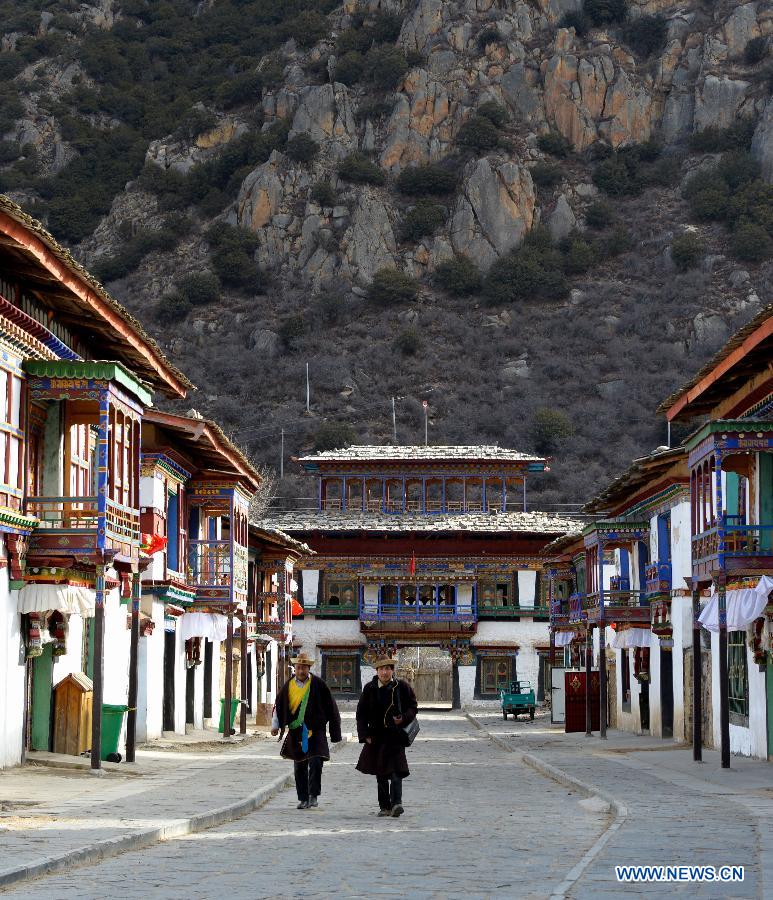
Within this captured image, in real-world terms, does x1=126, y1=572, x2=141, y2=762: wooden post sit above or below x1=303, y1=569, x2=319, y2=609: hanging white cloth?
below

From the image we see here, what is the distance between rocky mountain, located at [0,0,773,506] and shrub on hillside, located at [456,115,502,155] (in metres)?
0.26

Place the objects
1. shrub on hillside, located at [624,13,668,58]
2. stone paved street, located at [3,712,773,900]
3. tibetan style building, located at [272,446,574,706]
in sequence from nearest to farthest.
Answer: stone paved street, located at [3,712,773,900]
tibetan style building, located at [272,446,574,706]
shrub on hillside, located at [624,13,668,58]

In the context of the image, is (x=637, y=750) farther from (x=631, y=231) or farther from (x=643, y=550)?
(x=631, y=231)

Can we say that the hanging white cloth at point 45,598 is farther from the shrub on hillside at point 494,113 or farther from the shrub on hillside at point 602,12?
the shrub on hillside at point 602,12

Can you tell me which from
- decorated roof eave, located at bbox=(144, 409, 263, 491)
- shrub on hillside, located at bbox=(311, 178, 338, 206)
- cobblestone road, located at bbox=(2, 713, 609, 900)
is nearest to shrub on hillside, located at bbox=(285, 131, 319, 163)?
shrub on hillside, located at bbox=(311, 178, 338, 206)

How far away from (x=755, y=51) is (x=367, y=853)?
417 ft

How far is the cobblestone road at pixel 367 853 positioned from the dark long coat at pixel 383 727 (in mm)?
594

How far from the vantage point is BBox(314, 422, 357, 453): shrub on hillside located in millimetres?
99325

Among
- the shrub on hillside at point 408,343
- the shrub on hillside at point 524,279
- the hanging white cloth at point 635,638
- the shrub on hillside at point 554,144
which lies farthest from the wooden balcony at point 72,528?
the shrub on hillside at point 554,144

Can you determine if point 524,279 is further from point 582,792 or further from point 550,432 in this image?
point 582,792

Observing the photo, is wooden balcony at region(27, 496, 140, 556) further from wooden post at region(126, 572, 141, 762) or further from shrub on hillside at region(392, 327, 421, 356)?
shrub on hillside at region(392, 327, 421, 356)

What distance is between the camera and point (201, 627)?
37594mm

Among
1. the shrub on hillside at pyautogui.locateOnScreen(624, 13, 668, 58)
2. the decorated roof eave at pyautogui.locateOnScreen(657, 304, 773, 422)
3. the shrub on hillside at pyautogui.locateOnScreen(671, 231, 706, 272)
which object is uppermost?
the shrub on hillside at pyautogui.locateOnScreen(624, 13, 668, 58)

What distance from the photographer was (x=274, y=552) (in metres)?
53.8
